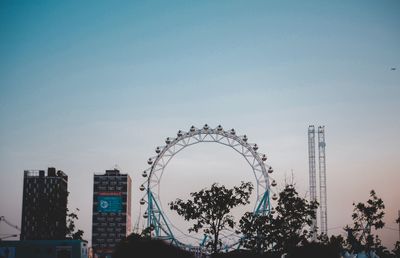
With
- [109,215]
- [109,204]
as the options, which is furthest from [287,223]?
[109,215]

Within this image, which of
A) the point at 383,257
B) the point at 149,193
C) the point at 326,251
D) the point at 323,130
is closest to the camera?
the point at 326,251

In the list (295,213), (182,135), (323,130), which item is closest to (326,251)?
(295,213)

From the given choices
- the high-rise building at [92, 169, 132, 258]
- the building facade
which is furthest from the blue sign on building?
the building facade

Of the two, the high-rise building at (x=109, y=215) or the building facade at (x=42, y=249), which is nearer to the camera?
the building facade at (x=42, y=249)

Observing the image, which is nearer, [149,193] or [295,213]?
[295,213]

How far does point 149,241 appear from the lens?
3.59 metres

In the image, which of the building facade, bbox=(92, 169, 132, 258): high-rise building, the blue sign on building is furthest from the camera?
bbox=(92, 169, 132, 258): high-rise building

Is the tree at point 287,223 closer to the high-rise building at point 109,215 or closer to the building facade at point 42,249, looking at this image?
the building facade at point 42,249

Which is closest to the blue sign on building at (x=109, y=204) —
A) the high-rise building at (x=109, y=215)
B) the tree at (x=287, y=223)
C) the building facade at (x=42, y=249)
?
the high-rise building at (x=109, y=215)

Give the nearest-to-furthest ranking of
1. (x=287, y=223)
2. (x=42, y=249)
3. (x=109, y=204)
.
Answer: (x=287, y=223)
(x=42, y=249)
(x=109, y=204)

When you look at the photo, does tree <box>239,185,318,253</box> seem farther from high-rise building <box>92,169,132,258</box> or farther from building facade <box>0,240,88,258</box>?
high-rise building <box>92,169,132,258</box>

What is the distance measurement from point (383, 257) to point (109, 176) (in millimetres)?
156882

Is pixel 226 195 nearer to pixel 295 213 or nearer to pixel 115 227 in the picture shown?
pixel 295 213

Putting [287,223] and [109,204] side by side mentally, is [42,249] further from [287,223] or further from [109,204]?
[109,204]
